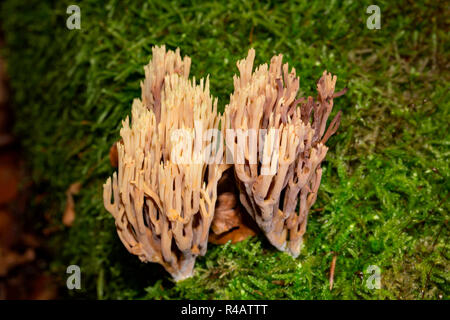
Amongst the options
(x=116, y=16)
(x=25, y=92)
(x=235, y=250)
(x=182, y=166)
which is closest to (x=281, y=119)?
(x=182, y=166)

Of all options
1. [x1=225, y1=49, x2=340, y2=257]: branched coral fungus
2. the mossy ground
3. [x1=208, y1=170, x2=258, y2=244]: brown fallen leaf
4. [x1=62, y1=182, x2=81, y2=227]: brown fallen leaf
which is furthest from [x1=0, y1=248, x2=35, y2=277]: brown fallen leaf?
[x1=225, y1=49, x2=340, y2=257]: branched coral fungus

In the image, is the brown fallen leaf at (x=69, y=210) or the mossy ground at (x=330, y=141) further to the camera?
the brown fallen leaf at (x=69, y=210)

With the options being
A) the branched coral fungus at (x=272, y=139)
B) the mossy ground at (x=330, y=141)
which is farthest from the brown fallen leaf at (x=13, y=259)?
the branched coral fungus at (x=272, y=139)

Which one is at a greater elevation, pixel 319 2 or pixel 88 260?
pixel 319 2

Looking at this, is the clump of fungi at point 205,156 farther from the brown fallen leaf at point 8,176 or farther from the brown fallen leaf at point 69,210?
the brown fallen leaf at point 8,176

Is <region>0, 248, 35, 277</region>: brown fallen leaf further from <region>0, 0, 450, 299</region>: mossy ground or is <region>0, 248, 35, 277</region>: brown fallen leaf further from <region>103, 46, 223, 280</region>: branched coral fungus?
<region>103, 46, 223, 280</region>: branched coral fungus

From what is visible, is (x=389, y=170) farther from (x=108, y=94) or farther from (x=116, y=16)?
Answer: (x=116, y=16)

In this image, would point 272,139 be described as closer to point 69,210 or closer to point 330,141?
point 330,141
